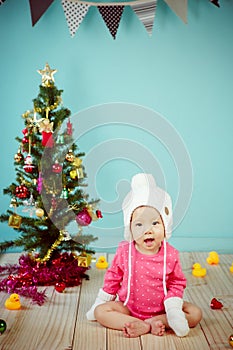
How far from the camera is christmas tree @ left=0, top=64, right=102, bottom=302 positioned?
2.84m

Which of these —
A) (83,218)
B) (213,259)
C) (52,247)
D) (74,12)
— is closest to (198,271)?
(213,259)

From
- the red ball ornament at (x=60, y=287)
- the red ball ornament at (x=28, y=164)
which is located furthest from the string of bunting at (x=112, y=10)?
the red ball ornament at (x=60, y=287)

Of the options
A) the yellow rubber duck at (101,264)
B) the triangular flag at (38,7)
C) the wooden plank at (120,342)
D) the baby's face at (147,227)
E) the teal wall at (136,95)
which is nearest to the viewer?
the wooden plank at (120,342)

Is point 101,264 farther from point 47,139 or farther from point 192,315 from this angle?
point 192,315

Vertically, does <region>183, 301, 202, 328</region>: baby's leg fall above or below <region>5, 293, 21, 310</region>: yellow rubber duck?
below

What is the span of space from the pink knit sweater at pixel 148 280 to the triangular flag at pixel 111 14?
1667mm

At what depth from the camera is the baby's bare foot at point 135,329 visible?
2133 mm

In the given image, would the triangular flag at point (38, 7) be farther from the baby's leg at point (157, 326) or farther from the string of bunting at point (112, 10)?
the baby's leg at point (157, 326)

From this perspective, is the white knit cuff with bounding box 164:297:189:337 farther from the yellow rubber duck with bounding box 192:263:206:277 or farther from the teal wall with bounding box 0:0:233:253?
the teal wall with bounding box 0:0:233:253

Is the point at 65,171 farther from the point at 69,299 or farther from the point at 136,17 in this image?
the point at 136,17

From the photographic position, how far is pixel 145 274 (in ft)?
7.31

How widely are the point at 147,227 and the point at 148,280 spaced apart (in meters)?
0.22

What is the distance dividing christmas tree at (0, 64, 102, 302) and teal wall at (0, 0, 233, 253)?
20.9 inches

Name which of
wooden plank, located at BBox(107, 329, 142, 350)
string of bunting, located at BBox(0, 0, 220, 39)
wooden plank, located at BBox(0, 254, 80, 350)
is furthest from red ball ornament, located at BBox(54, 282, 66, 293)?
string of bunting, located at BBox(0, 0, 220, 39)
